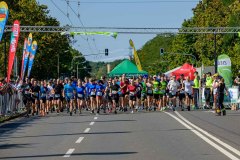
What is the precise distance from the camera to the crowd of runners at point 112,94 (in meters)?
32.8

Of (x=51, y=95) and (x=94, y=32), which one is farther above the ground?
(x=94, y=32)

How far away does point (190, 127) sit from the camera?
21797 millimetres

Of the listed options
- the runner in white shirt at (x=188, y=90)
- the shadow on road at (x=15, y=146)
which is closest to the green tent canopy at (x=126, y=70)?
the runner in white shirt at (x=188, y=90)

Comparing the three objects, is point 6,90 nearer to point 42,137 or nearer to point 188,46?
point 42,137

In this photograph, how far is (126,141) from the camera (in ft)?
55.4

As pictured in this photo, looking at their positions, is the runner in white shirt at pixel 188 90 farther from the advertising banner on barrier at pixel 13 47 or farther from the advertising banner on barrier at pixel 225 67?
the advertising banner on barrier at pixel 13 47

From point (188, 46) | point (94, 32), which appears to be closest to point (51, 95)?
point (94, 32)

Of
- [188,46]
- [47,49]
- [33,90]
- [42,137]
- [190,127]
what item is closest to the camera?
[42,137]

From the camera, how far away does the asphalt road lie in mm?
13773

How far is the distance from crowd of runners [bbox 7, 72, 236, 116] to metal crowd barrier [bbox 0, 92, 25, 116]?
0.71 meters

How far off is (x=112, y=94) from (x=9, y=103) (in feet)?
16.4

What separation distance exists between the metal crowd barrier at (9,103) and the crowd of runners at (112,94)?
71cm

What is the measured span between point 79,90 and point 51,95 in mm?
1799

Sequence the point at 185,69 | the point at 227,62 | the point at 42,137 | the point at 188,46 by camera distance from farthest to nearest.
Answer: the point at 188,46
the point at 185,69
the point at 227,62
the point at 42,137
